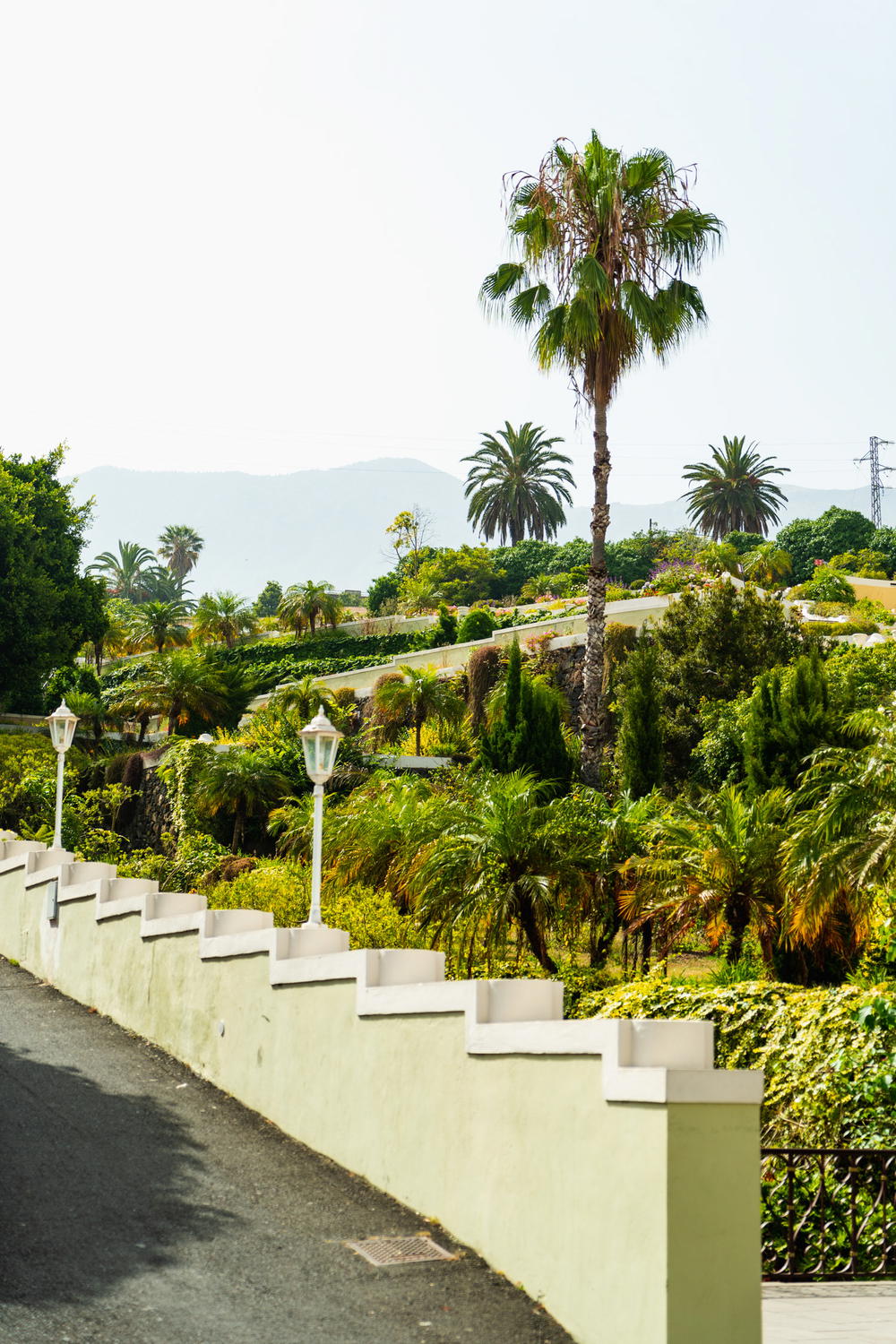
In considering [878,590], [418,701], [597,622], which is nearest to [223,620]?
[878,590]

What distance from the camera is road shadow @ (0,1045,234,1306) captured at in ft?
24.1

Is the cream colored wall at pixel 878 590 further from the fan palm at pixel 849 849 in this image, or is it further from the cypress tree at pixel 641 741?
the fan palm at pixel 849 849

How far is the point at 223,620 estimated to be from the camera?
66312mm

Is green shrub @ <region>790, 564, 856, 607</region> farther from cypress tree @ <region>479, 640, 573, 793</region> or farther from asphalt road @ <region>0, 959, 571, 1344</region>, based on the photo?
asphalt road @ <region>0, 959, 571, 1344</region>

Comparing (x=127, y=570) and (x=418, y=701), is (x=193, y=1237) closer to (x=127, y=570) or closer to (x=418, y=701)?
(x=418, y=701)

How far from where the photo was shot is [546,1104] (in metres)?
7.27

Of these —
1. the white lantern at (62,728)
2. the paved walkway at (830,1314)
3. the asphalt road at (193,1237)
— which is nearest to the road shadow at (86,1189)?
the asphalt road at (193,1237)

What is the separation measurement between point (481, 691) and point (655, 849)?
17115 millimetres

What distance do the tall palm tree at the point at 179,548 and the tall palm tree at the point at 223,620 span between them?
5404cm

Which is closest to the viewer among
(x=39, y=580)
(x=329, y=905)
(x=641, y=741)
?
(x=329, y=905)

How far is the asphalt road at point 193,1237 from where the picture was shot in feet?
22.3

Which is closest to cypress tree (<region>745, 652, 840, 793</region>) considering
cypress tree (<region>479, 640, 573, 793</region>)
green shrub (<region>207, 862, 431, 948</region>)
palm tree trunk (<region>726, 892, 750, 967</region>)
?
cypress tree (<region>479, 640, 573, 793</region>)

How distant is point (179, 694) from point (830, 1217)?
33.8m

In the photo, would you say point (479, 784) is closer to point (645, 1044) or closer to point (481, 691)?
point (481, 691)
